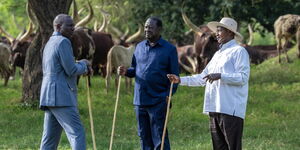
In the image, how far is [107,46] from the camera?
22094mm

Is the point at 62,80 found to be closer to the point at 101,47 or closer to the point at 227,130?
the point at 227,130

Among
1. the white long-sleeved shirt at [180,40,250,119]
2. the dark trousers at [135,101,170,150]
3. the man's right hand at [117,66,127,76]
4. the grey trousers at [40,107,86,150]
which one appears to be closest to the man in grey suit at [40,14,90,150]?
the grey trousers at [40,107,86,150]

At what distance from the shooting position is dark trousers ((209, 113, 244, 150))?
27.7ft

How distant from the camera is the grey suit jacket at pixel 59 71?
28.4 ft

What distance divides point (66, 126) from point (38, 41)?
27.5 ft

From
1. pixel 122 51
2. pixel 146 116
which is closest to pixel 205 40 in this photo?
pixel 122 51

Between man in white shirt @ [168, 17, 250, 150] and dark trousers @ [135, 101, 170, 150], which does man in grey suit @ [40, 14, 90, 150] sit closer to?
dark trousers @ [135, 101, 170, 150]

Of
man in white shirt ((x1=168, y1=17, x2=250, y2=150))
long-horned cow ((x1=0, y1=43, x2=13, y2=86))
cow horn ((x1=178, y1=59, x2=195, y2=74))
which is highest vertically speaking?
man in white shirt ((x1=168, y1=17, x2=250, y2=150))

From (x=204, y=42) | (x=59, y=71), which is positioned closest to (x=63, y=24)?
(x=59, y=71)

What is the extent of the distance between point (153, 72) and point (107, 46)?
520 inches

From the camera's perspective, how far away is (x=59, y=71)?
28.7 feet

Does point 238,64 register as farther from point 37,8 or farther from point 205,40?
Result: point 205,40

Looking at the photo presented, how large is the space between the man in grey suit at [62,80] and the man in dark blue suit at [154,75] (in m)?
0.69

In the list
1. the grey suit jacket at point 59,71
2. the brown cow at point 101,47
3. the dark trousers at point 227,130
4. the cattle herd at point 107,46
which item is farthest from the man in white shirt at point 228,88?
the brown cow at point 101,47
